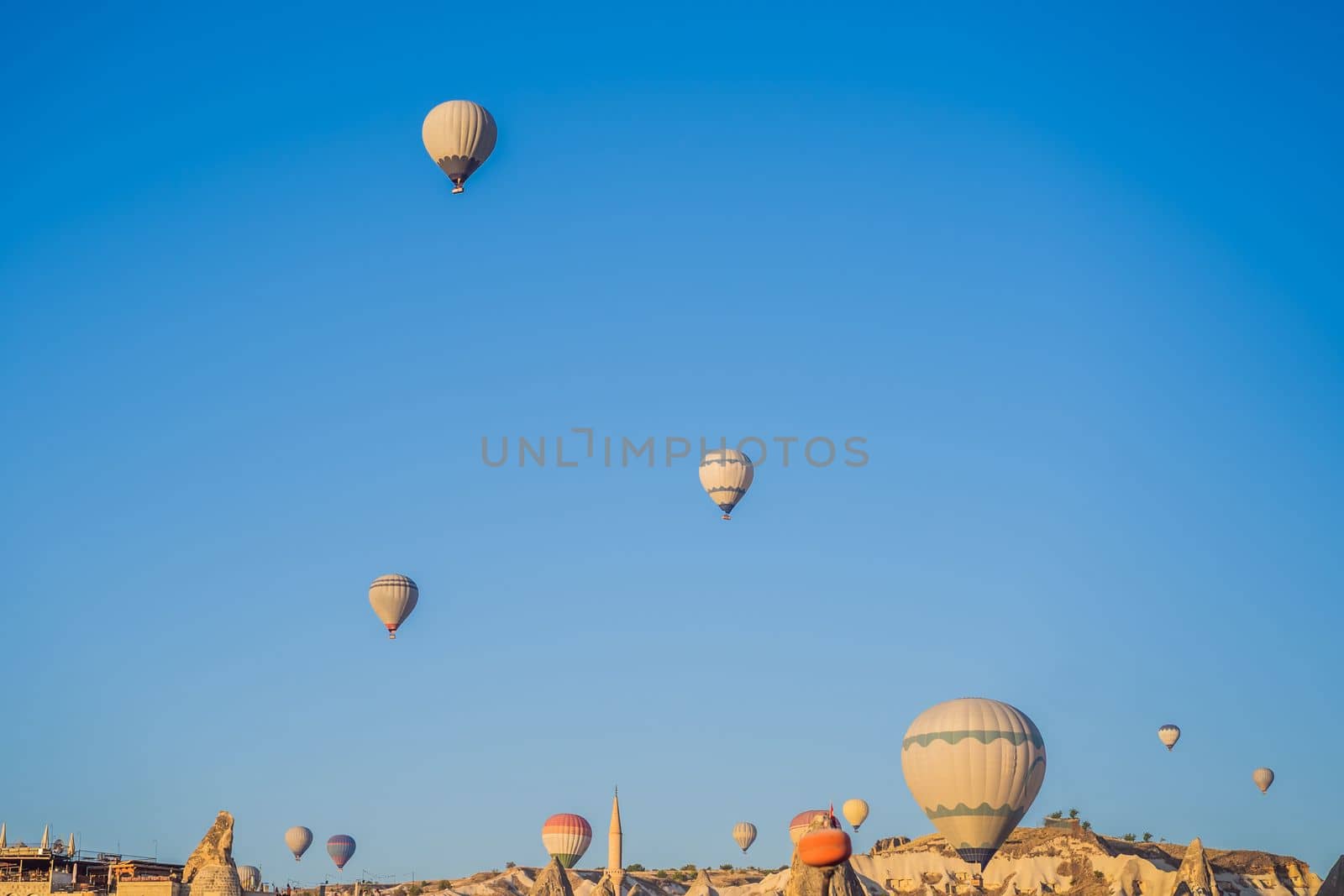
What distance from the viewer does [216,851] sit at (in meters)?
94.6

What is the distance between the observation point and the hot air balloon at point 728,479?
10062 cm

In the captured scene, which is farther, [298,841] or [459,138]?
[298,841]

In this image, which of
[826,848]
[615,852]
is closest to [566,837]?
[615,852]

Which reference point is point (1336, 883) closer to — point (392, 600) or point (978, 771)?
point (978, 771)

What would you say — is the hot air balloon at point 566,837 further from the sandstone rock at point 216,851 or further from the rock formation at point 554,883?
the rock formation at point 554,883

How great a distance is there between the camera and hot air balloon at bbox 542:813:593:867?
134375 millimetres

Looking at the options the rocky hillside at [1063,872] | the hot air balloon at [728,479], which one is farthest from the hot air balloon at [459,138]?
the rocky hillside at [1063,872]

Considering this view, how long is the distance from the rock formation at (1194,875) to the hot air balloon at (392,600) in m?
63.9

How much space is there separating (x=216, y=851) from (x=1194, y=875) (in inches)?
2907

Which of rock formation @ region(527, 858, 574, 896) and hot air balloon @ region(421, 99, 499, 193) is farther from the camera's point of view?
hot air balloon @ region(421, 99, 499, 193)

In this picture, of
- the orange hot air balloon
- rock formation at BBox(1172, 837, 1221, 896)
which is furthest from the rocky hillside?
the orange hot air balloon

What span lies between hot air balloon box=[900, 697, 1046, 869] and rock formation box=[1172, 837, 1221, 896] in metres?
50.3

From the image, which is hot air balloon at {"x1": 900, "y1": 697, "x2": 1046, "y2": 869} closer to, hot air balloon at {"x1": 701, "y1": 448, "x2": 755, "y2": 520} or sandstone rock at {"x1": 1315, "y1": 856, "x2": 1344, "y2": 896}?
hot air balloon at {"x1": 701, "y1": 448, "x2": 755, "y2": 520}

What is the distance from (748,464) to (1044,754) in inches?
1122
